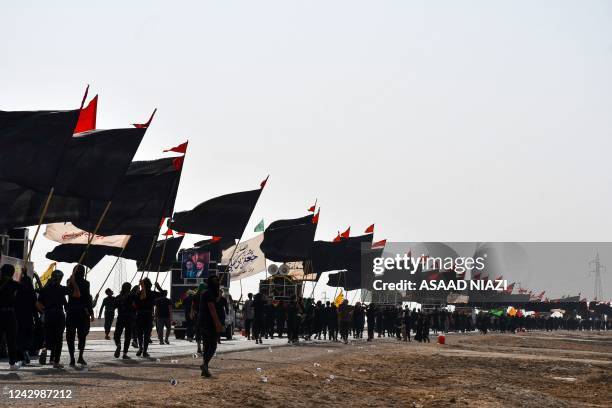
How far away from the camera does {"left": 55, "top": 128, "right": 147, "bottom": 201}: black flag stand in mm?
26672

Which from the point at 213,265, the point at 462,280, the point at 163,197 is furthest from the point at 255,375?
the point at 462,280

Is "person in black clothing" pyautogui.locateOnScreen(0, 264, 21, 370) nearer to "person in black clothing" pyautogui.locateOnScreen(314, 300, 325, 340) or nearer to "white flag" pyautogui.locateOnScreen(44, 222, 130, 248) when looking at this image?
"white flag" pyautogui.locateOnScreen(44, 222, 130, 248)

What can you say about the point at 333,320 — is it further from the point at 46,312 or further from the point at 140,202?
the point at 46,312

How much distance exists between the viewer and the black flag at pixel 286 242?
54344 mm

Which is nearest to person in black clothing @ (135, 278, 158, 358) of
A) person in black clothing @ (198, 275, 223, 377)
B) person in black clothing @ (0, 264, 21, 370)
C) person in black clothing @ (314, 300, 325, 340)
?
person in black clothing @ (198, 275, 223, 377)

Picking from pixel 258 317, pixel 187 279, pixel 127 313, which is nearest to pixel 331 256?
pixel 187 279

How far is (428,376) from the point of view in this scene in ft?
95.2

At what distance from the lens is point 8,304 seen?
19.7 metres

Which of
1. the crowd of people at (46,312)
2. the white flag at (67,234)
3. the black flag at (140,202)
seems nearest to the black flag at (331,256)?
the white flag at (67,234)

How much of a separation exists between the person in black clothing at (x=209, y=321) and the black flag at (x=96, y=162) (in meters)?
7.26

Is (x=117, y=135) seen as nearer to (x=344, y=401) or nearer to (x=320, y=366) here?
(x=320, y=366)

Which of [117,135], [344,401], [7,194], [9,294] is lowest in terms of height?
[344,401]

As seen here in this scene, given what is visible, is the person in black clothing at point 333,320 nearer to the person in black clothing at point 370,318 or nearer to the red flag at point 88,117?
the person in black clothing at point 370,318

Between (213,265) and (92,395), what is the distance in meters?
30.0
